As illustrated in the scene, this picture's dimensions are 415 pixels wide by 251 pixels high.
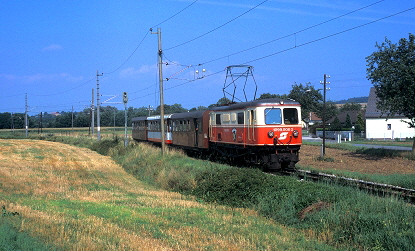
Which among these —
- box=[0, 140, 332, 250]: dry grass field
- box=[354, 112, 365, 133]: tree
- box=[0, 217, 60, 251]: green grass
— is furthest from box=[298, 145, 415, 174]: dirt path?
box=[354, 112, 365, 133]: tree

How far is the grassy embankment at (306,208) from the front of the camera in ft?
25.2

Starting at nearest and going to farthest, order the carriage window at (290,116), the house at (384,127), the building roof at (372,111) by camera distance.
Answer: the carriage window at (290,116)
the house at (384,127)
the building roof at (372,111)

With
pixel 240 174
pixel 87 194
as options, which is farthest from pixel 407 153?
pixel 87 194

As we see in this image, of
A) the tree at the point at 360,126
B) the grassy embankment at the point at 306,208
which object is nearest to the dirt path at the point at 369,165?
the grassy embankment at the point at 306,208

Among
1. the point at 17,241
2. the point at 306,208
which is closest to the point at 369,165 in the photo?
the point at 306,208

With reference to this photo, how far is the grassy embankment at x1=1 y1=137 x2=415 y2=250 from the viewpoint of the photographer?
7684mm

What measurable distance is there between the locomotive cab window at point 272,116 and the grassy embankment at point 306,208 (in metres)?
Result: 4.78

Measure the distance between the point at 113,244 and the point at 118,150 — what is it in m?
30.0

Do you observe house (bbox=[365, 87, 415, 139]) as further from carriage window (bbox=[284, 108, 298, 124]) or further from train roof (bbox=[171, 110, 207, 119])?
carriage window (bbox=[284, 108, 298, 124])

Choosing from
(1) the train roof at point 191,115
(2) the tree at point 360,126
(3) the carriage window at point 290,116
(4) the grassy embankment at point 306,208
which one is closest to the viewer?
(4) the grassy embankment at point 306,208

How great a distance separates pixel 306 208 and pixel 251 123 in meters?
10.5

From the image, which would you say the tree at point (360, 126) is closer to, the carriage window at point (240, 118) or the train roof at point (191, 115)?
the train roof at point (191, 115)

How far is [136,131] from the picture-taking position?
49.5 m

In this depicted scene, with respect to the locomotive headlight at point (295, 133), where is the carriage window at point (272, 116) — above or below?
above
